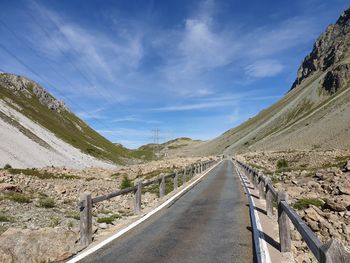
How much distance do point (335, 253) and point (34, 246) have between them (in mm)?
6525

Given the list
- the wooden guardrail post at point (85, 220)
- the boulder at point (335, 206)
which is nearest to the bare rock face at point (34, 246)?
the wooden guardrail post at point (85, 220)

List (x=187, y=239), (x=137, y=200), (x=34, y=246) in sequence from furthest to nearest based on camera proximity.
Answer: (x=137, y=200) → (x=187, y=239) → (x=34, y=246)

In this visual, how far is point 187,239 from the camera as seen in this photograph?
10336mm

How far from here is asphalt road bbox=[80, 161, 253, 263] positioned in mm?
8594

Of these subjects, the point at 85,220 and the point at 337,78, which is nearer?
the point at 85,220

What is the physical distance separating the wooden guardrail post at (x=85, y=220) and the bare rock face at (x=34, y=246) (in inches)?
19.9

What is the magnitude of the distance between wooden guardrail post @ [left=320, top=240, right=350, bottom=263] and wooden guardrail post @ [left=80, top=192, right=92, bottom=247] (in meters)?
6.63

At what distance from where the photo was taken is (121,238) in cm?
1051

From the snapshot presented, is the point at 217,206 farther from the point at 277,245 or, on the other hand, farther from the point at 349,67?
the point at 349,67

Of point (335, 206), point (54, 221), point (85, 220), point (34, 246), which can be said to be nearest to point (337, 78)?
point (335, 206)

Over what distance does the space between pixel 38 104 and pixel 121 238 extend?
182687 mm

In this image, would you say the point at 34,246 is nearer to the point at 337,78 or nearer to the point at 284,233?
the point at 284,233

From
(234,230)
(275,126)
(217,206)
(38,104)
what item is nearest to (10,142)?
(217,206)

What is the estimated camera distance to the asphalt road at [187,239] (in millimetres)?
8594
